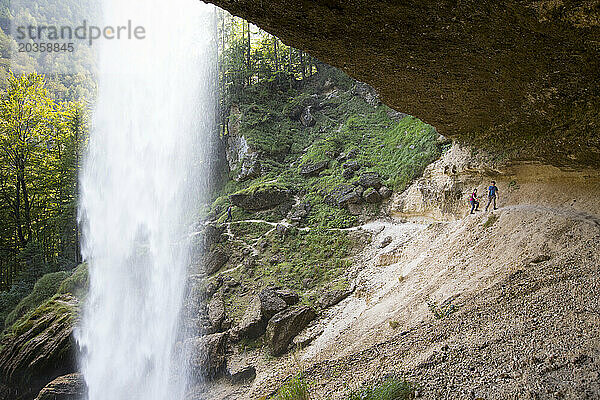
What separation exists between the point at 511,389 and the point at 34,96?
28935 mm

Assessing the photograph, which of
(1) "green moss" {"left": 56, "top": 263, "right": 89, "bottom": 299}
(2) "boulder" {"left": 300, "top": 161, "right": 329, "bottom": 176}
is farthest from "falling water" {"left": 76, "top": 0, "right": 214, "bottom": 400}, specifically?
(2) "boulder" {"left": 300, "top": 161, "right": 329, "bottom": 176}

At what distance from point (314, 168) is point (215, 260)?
695 cm

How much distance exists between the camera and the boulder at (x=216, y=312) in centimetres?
1143

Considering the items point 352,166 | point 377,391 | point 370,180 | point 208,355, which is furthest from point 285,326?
point 352,166

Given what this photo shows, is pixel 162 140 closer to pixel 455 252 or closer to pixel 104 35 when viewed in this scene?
pixel 104 35

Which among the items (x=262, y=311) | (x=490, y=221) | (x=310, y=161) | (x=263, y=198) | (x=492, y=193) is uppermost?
(x=310, y=161)

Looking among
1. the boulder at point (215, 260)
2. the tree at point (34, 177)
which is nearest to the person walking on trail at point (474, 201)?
the boulder at point (215, 260)

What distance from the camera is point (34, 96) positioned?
2298 centimetres

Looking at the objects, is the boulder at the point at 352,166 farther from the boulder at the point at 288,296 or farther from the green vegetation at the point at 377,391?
the green vegetation at the point at 377,391

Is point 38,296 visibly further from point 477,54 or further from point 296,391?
point 477,54

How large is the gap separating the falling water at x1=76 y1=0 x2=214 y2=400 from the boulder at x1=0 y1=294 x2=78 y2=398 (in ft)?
1.64

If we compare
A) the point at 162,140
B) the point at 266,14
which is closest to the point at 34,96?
the point at 162,140

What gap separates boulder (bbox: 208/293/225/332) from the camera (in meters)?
11.4

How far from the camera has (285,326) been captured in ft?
32.8
